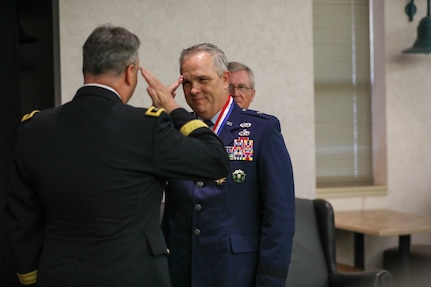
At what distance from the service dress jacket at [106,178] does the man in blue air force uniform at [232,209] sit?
36 centimetres

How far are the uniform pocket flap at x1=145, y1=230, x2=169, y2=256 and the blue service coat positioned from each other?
0.35 m

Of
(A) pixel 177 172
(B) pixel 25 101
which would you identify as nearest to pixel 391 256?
(B) pixel 25 101

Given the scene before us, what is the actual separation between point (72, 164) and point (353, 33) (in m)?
3.38

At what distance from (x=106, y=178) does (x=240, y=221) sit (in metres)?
0.58

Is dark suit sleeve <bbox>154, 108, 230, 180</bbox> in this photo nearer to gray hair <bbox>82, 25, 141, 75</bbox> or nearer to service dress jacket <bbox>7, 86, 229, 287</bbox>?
service dress jacket <bbox>7, 86, 229, 287</bbox>

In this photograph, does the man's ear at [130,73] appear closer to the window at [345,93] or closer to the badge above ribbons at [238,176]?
the badge above ribbons at [238,176]

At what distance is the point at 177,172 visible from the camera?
193 cm

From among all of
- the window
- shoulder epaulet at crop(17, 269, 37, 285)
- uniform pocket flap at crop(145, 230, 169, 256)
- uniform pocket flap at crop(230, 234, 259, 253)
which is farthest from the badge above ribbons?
the window

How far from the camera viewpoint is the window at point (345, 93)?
4.91 metres

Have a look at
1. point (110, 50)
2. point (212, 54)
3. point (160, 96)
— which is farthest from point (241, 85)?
point (110, 50)

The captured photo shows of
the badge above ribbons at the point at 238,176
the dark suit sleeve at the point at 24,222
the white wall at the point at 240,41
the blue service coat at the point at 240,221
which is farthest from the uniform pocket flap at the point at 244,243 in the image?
the white wall at the point at 240,41

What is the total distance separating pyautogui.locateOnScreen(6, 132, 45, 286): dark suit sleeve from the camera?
2.04 meters

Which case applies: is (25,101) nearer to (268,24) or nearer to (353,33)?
(268,24)

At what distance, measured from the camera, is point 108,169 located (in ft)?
6.25
